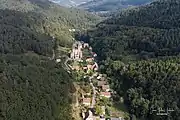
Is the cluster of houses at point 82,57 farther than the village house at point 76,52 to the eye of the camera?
No

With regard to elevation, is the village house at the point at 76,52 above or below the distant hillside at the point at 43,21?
below

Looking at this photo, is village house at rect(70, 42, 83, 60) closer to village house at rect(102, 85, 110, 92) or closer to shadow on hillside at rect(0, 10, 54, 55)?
shadow on hillside at rect(0, 10, 54, 55)

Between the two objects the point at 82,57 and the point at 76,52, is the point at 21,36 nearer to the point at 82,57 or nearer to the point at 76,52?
the point at 76,52

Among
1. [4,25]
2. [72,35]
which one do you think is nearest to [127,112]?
[4,25]

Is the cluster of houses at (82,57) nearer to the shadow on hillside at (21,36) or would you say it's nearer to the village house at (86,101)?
the shadow on hillside at (21,36)

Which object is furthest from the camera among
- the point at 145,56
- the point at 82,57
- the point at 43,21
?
the point at 43,21

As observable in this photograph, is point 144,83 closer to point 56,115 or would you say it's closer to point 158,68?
point 158,68

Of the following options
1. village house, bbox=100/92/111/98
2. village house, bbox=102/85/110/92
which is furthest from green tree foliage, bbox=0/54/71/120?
village house, bbox=102/85/110/92

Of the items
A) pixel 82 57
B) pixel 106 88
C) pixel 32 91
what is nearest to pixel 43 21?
pixel 82 57

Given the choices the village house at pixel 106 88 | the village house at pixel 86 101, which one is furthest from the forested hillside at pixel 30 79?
the village house at pixel 106 88
